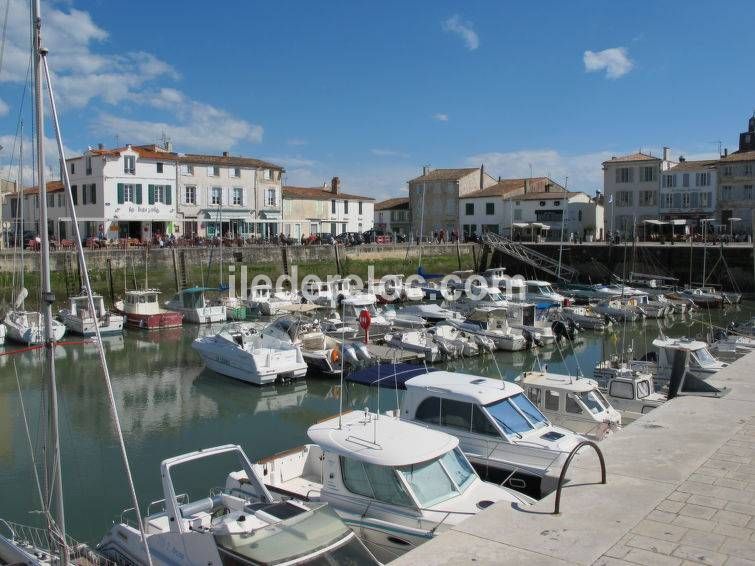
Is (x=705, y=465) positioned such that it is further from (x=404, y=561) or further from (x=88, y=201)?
(x=88, y=201)

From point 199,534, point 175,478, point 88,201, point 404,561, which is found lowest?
point 175,478

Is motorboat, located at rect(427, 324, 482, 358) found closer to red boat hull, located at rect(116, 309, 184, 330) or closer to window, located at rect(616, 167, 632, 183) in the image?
red boat hull, located at rect(116, 309, 184, 330)

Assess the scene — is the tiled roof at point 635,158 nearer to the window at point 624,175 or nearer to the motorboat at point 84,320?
the window at point 624,175

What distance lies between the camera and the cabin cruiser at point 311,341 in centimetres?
2412

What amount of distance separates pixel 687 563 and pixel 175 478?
10798 millimetres

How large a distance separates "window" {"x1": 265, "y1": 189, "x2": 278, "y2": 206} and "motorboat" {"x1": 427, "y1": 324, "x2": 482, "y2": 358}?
108ft

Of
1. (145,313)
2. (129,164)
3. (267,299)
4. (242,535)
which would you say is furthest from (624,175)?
(242,535)

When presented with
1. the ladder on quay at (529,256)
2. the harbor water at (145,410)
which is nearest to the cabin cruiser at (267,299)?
the harbor water at (145,410)

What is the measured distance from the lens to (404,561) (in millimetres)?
6047

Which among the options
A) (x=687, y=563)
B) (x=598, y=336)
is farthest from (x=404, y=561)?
(x=598, y=336)

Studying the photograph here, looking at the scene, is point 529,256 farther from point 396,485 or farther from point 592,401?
point 396,485

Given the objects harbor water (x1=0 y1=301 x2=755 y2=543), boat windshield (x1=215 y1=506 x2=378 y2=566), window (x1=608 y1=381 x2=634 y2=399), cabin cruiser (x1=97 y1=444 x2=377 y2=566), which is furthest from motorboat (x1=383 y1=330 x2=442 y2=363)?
boat windshield (x1=215 y1=506 x2=378 y2=566)

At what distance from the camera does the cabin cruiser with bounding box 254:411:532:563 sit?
9805 millimetres

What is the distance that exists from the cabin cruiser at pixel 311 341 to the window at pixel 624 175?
1908 inches
